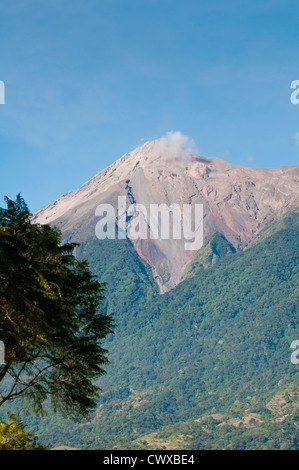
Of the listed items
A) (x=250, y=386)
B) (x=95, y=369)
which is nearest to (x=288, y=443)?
(x=250, y=386)

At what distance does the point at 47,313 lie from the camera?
13.0 m

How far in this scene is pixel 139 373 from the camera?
197 meters

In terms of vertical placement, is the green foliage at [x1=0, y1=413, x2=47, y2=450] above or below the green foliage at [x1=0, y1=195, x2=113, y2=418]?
below

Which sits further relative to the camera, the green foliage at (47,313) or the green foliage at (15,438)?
the green foliage at (15,438)

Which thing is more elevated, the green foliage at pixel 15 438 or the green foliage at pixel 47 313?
the green foliage at pixel 47 313

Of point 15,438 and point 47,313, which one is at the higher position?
point 47,313

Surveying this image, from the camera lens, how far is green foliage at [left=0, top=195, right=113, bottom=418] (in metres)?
12.4

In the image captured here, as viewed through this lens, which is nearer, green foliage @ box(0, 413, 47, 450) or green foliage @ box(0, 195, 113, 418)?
green foliage @ box(0, 195, 113, 418)

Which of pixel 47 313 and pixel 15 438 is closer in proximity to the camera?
pixel 47 313

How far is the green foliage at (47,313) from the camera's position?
1237 cm
